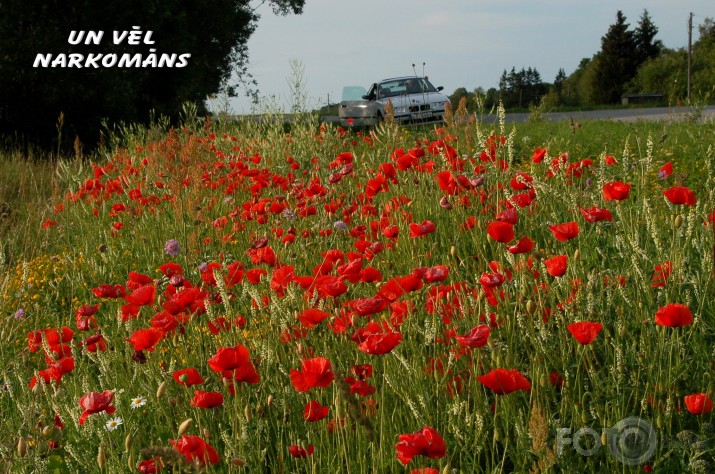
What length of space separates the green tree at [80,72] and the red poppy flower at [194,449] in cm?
1265

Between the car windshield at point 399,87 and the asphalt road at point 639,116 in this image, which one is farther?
→ the car windshield at point 399,87

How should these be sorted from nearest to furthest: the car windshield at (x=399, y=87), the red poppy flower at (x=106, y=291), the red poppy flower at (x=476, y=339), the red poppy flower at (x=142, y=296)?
1. the red poppy flower at (x=476, y=339)
2. the red poppy flower at (x=142, y=296)
3. the red poppy flower at (x=106, y=291)
4. the car windshield at (x=399, y=87)

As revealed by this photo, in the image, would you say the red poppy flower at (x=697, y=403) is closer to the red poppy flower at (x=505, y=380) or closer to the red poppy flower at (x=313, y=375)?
the red poppy flower at (x=505, y=380)

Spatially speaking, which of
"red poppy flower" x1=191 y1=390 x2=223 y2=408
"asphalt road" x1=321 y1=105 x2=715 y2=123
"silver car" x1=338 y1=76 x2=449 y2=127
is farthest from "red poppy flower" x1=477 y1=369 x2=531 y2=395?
"silver car" x1=338 y1=76 x2=449 y2=127

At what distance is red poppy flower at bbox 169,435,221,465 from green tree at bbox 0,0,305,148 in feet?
41.5

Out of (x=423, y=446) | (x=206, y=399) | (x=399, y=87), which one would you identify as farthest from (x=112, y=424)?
(x=399, y=87)

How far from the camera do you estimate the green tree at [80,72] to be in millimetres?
13430

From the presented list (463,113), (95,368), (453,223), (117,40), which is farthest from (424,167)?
(117,40)

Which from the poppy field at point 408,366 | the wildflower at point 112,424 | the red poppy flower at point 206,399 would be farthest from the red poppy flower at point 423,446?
the wildflower at point 112,424

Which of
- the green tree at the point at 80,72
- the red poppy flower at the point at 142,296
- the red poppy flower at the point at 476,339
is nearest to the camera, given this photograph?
the red poppy flower at the point at 476,339

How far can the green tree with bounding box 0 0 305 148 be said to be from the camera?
13430mm

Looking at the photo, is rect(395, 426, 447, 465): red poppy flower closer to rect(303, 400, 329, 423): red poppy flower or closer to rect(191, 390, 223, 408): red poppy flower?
rect(303, 400, 329, 423): red poppy flower

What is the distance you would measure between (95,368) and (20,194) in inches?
211

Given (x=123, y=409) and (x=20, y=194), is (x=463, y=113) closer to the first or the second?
(x=123, y=409)
